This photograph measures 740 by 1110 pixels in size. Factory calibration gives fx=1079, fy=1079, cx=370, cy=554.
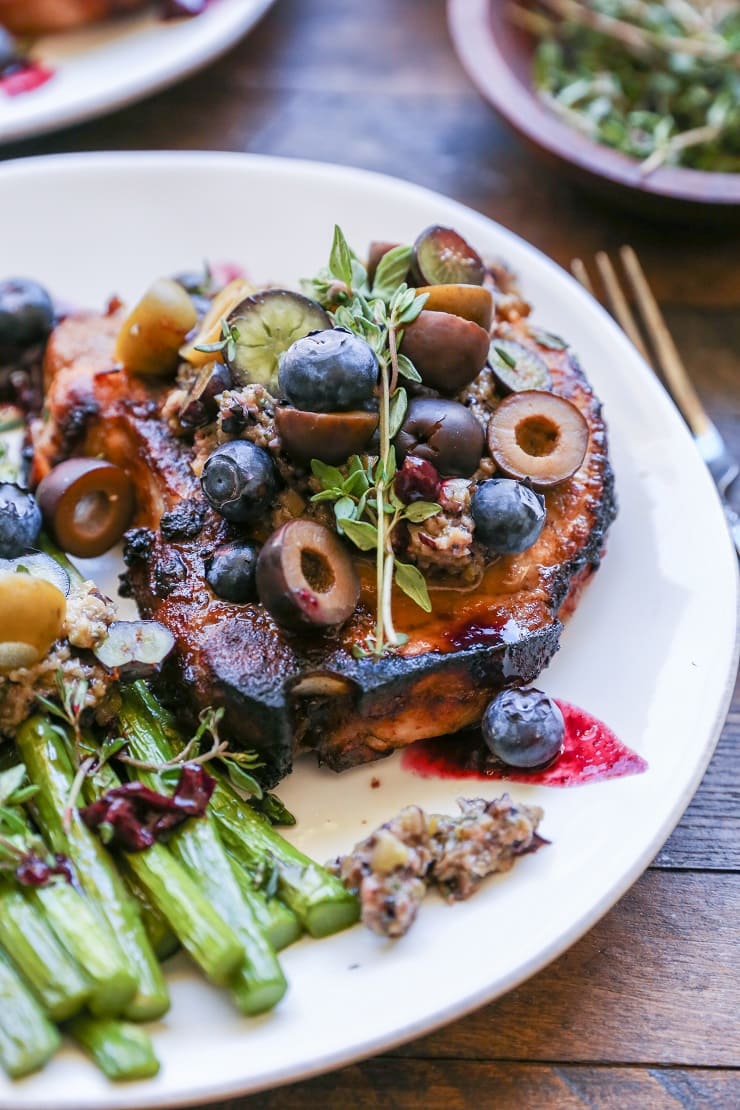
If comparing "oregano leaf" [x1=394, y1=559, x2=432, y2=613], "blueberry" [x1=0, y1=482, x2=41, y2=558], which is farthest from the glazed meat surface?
"oregano leaf" [x1=394, y1=559, x2=432, y2=613]

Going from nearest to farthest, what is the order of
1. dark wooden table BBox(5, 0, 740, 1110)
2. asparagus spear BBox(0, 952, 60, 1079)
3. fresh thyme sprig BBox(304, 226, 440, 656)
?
asparagus spear BBox(0, 952, 60, 1079)
dark wooden table BBox(5, 0, 740, 1110)
fresh thyme sprig BBox(304, 226, 440, 656)

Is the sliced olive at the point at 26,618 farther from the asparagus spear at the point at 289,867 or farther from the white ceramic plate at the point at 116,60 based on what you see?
the white ceramic plate at the point at 116,60

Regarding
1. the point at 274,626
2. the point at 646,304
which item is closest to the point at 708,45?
the point at 646,304

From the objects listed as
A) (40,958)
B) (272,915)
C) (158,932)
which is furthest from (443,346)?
(40,958)

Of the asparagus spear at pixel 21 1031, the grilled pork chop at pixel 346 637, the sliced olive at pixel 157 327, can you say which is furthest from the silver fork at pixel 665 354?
the asparagus spear at pixel 21 1031

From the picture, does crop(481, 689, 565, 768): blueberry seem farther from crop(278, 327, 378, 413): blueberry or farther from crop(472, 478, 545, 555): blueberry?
crop(278, 327, 378, 413): blueberry

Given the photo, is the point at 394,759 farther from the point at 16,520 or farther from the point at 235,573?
the point at 16,520

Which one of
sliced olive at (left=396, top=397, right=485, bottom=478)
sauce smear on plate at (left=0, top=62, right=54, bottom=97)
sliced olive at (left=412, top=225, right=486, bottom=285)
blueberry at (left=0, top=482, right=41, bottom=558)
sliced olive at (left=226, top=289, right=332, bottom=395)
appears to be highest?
sauce smear on plate at (left=0, top=62, right=54, bottom=97)
